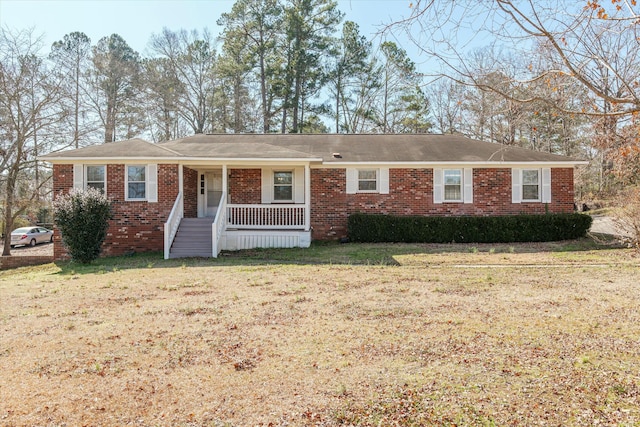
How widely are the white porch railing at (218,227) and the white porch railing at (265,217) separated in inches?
16.6

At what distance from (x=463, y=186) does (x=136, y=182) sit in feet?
37.8

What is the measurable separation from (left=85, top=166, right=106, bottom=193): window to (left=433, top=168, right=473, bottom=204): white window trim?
11.6 metres

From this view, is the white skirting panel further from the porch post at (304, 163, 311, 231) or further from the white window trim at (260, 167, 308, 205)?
the white window trim at (260, 167, 308, 205)

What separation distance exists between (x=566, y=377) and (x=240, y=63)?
3063cm

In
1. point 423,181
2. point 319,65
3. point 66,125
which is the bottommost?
point 423,181

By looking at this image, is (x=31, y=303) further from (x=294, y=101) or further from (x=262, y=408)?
(x=294, y=101)

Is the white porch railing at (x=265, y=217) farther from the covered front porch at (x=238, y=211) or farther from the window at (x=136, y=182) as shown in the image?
the window at (x=136, y=182)

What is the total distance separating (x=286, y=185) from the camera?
16.2 metres

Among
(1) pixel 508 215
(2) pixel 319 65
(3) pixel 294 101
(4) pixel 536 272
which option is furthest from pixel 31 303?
(2) pixel 319 65

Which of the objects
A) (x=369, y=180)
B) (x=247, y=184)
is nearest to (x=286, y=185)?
(x=247, y=184)

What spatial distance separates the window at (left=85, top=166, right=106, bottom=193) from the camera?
14.3 meters

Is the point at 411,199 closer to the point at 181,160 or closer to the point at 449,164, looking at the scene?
the point at 449,164

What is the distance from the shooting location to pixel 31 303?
6.94m

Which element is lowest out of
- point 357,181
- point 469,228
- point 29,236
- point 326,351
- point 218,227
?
point 326,351
